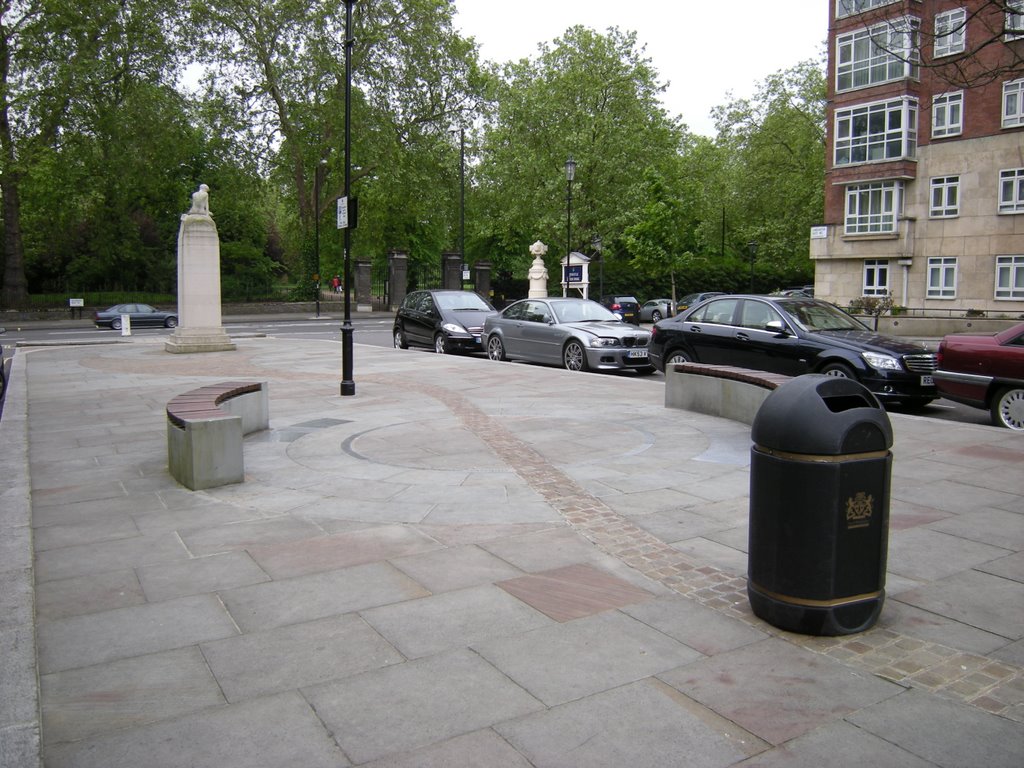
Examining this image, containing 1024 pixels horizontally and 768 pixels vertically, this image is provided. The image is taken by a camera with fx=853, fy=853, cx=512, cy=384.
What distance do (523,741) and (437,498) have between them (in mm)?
3544

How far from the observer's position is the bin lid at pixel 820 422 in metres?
3.92

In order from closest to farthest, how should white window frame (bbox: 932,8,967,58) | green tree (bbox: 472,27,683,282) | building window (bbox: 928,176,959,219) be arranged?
1. white window frame (bbox: 932,8,967,58)
2. building window (bbox: 928,176,959,219)
3. green tree (bbox: 472,27,683,282)

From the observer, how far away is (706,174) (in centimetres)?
6725

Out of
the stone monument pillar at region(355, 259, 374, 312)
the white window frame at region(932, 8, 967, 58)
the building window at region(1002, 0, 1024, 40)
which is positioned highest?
the white window frame at region(932, 8, 967, 58)

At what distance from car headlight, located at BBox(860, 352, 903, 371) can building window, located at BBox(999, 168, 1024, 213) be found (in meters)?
29.3

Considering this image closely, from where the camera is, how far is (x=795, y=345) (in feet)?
41.1

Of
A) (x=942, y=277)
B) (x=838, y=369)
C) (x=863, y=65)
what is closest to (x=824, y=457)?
(x=838, y=369)

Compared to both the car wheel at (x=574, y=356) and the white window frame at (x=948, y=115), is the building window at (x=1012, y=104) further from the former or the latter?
the car wheel at (x=574, y=356)

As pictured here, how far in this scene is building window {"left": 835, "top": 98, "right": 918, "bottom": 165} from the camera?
39.2m

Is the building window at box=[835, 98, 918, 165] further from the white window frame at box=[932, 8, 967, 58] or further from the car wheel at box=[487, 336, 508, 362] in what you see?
the car wheel at box=[487, 336, 508, 362]

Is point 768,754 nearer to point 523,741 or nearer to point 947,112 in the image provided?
point 523,741

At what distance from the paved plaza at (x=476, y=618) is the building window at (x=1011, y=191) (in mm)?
32203

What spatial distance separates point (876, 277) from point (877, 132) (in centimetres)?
684

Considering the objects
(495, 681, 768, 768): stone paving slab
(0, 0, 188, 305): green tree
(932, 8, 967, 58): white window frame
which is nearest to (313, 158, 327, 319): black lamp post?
(0, 0, 188, 305): green tree
